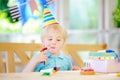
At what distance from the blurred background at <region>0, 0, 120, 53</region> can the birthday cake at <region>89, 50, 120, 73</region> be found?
6.39 ft

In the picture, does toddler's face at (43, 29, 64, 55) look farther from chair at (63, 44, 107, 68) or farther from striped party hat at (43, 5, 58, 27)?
chair at (63, 44, 107, 68)

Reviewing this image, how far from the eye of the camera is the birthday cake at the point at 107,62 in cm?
138

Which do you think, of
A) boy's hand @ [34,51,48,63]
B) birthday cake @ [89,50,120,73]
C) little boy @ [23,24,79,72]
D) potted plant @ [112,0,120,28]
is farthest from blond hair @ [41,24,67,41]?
potted plant @ [112,0,120,28]

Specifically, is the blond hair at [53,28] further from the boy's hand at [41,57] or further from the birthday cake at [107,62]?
the birthday cake at [107,62]

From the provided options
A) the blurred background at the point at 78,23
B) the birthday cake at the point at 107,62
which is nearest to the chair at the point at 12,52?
the birthday cake at the point at 107,62

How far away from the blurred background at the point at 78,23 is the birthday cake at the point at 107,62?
76.7 inches

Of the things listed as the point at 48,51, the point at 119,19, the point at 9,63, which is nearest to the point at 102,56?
the point at 48,51

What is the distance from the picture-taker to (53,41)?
169 cm

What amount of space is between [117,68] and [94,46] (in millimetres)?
710

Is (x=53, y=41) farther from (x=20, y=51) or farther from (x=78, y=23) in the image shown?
(x=78, y=23)

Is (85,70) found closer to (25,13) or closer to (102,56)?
(102,56)

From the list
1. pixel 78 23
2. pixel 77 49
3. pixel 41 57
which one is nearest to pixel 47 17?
pixel 41 57

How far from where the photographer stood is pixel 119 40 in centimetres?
346

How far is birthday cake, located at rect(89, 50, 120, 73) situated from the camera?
1.38m
